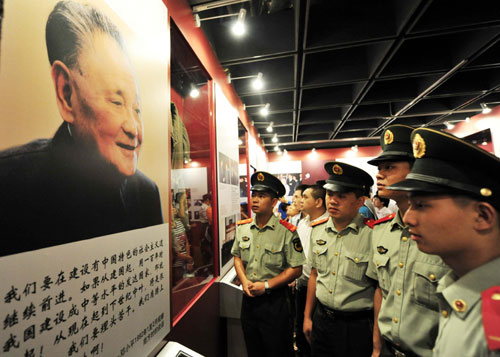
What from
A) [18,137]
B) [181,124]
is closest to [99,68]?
[18,137]

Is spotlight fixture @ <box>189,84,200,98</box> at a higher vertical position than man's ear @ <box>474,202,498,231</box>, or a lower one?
higher

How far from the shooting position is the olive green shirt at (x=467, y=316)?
72cm

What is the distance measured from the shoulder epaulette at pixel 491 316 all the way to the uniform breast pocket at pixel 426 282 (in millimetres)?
433

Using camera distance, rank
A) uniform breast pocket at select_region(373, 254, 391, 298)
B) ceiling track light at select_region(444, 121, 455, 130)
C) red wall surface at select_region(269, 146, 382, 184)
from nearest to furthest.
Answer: uniform breast pocket at select_region(373, 254, 391, 298) → ceiling track light at select_region(444, 121, 455, 130) → red wall surface at select_region(269, 146, 382, 184)

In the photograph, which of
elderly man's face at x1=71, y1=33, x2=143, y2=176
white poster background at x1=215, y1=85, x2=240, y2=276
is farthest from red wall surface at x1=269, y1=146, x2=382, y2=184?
elderly man's face at x1=71, y1=33, x2=143, y2=176

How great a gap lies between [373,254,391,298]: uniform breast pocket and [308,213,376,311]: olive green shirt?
24 centimetres

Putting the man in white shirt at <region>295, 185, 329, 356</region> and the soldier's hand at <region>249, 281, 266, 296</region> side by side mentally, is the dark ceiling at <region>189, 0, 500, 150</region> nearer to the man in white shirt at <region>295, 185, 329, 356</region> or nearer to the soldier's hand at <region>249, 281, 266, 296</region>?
the man in white shirt at <region>295, 185, 329, 356</region>

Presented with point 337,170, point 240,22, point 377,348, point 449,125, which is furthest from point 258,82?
point 449,125

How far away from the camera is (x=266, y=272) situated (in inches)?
79.5

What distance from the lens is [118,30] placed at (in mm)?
1027

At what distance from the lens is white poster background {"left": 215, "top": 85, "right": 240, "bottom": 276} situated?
252cm

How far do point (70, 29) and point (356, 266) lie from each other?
2068 millimetres

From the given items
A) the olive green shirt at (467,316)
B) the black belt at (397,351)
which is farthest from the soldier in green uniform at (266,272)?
the olive green shirt at (467,316)

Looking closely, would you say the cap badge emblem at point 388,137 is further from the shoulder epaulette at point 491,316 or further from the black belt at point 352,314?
the black belt at point 352,314
